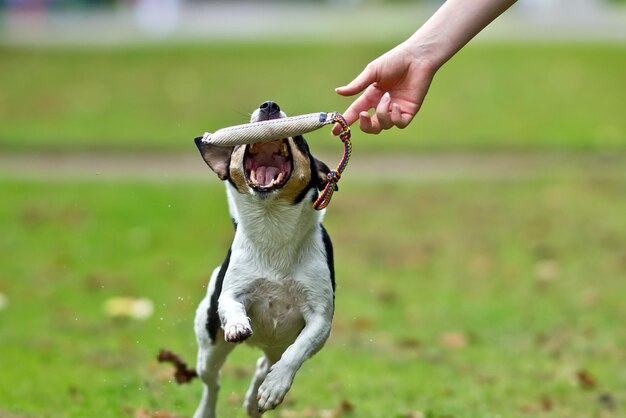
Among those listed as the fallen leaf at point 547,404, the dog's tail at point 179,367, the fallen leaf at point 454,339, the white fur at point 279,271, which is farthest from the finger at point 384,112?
the fallen leaf at point 454,339

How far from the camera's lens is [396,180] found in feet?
42.9

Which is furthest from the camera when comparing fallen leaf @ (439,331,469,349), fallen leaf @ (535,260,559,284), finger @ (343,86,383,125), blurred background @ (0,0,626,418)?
fallen leaf @ (535,260,559,284)

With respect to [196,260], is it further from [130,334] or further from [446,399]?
[446,399]

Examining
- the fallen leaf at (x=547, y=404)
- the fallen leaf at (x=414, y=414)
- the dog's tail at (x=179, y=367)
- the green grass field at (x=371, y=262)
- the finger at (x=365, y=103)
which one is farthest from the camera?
the green grass field at (x=371, y=262)

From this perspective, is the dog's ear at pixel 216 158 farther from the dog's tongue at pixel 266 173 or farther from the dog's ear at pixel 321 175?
the dog's ear at pixel 321 175

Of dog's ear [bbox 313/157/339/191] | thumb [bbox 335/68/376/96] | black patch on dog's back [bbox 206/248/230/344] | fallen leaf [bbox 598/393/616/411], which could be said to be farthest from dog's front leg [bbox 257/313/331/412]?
fallen leaf [bbox 598/393/616/411]

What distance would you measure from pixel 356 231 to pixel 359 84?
6.30 meters

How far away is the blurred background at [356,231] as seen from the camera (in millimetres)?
6637

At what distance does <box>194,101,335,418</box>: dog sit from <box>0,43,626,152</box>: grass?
988 centimetres

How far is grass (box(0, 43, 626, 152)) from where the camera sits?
51.0ft

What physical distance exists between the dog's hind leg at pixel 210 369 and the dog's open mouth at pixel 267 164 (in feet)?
2.76

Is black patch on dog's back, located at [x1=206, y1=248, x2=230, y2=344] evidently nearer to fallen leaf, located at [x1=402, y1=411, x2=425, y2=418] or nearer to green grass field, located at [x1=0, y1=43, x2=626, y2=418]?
green grass field, located at [x1=0, y1=43, x2=626, y2=418]

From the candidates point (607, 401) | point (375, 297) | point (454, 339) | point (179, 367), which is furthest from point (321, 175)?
point (375, 297)

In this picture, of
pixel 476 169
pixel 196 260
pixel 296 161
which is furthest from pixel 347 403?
pixel 476 169
